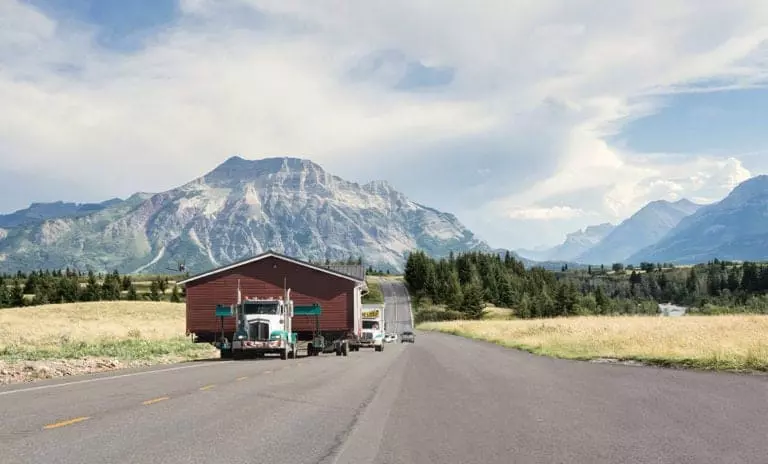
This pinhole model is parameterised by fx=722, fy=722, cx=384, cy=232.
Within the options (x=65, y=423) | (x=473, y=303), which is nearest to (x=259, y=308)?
(x=65, y=423)

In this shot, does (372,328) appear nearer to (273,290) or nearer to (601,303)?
(273,290)

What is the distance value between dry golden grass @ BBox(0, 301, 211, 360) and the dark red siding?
2.64 metres

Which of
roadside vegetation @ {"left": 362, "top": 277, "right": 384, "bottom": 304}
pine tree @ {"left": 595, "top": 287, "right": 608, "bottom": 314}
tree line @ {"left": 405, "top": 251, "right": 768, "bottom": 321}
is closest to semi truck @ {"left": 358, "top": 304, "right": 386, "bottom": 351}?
tree line @ {"left": 405, "top": 251, "right": 768, "bottom": 321}

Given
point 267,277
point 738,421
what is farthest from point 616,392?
point 267,277

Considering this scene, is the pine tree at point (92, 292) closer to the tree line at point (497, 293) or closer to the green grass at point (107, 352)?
the tree line at point (497, 293)

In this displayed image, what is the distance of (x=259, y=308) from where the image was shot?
120ft

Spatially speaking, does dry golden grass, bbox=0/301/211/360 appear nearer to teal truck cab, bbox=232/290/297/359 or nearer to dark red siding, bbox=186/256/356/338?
dark red siding, bbox=186/256/356/338

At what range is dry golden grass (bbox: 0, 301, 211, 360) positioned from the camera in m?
38.1

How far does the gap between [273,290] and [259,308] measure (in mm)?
21038

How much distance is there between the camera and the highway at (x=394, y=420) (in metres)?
8.95

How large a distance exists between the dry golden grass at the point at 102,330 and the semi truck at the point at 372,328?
1153 centimetres

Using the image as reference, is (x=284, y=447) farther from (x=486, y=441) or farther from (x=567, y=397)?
(x=567, y=397)

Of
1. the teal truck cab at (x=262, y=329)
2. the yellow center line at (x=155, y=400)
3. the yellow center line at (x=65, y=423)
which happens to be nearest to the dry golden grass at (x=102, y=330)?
the teal truck cab at (x=262, y=329)

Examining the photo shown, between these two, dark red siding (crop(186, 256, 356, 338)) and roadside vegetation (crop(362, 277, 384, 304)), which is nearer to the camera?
dark red siding (crop(186, 256, 356, 338))
